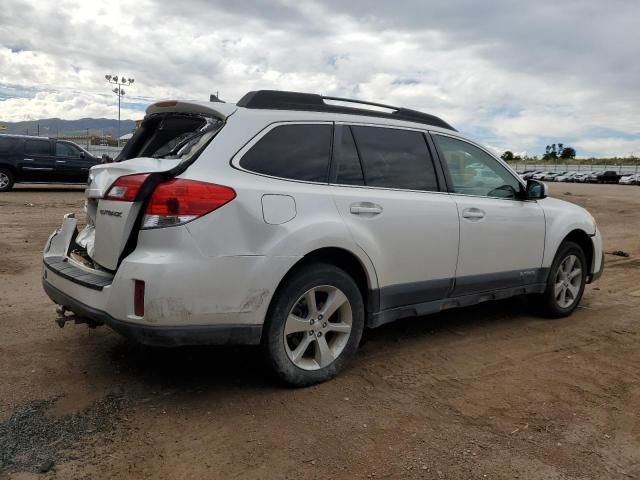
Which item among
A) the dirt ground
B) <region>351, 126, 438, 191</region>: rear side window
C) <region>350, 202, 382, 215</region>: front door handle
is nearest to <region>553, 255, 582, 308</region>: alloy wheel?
the dirt ground

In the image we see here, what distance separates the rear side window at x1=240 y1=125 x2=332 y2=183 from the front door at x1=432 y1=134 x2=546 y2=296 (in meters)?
1.19

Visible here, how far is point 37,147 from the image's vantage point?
17.3m

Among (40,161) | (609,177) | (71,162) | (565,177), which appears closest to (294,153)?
(40,161)

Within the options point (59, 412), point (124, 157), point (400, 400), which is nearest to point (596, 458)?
point (400, 400)

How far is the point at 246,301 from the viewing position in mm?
3326

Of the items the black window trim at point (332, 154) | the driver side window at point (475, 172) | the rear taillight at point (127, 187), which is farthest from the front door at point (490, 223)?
the rear taillight at point (127, 187)

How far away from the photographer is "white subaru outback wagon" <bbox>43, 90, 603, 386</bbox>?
3205mm

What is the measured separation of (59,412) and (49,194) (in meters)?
15.5

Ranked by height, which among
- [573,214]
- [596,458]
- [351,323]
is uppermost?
[573,214]

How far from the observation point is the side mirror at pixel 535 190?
520 centimetres

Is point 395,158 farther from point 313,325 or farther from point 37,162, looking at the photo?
point 37,162

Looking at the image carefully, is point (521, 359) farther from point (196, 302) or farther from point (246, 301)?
point (196, 302)

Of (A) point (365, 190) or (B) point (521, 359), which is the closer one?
(A) point (365, 190)

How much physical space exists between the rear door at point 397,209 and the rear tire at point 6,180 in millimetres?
15716
